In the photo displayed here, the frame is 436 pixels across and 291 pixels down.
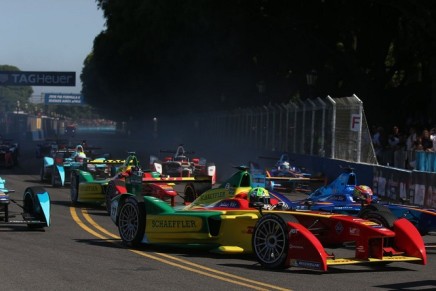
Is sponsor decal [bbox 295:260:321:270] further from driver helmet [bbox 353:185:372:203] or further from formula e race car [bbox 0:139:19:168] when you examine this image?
formula e race car [bbox 0:139:19:168]

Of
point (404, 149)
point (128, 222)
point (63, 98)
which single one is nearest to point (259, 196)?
point (128, 222)

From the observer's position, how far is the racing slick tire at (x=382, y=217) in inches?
448

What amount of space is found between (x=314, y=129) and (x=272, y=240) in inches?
789

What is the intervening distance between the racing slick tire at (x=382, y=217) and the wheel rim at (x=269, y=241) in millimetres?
1487

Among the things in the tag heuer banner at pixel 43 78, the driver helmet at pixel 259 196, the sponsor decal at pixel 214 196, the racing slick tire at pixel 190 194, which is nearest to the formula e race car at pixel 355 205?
the driver helmet at pixel 259 196

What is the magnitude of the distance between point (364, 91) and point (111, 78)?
42.1m

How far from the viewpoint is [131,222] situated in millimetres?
12945

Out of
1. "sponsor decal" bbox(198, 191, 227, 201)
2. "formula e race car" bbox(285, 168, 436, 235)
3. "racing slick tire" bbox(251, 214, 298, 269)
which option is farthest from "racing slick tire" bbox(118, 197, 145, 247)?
"formula e race car" bbox(285, 168, 436, 235)

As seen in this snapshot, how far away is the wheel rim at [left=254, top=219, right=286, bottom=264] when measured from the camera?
35.2 ft

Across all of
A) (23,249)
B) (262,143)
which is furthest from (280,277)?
(262,143)

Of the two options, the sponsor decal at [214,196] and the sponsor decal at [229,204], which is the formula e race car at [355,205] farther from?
the sponsor decal at [229,204]

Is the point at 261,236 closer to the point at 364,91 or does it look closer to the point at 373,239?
the point at 373,239

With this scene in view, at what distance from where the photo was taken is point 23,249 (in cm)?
1218

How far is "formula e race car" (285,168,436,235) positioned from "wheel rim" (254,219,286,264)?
1.49 metres
